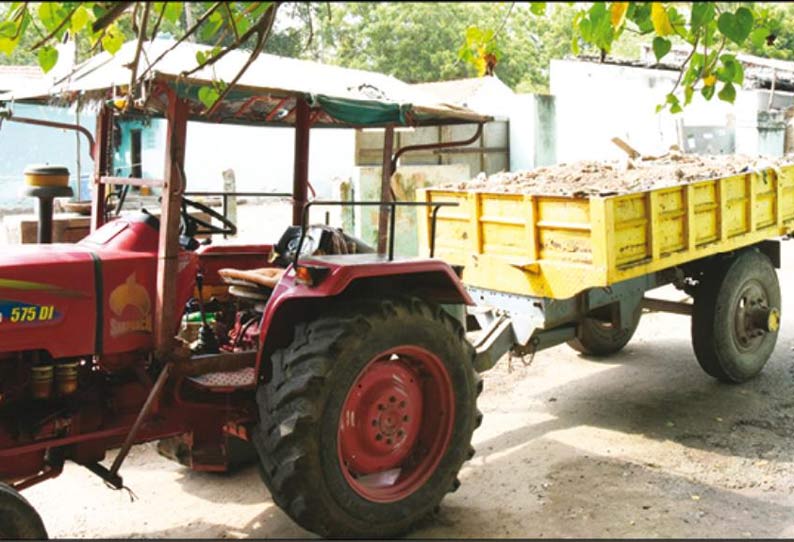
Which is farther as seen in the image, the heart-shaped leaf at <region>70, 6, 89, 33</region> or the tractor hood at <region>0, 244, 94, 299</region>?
the tractor hood at <region>0, 244, 94, 299</region>

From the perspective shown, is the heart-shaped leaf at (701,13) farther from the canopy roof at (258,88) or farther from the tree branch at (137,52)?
the tree branch at (137,52)

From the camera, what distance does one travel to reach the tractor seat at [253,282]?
4.41 meters

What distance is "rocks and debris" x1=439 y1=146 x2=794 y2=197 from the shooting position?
237 inches

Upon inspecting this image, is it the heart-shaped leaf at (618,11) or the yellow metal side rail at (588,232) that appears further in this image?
the yellow metal side rail at (588,232)

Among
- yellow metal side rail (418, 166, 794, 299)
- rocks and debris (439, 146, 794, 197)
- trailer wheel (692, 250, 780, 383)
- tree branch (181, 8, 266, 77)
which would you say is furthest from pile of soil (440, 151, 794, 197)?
tree branch (181, 8, 266, 77)

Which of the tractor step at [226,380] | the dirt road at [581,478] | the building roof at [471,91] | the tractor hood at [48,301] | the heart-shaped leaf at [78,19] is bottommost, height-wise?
the dirt road at [581,478]

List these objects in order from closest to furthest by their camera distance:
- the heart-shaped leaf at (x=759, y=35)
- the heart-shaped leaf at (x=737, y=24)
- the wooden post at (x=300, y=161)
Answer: the heart-shaped leaf at (x=737, y=24) < the heart-shaped leaf at (x=759, y=35) < the wooden post at (x=300, y=161)

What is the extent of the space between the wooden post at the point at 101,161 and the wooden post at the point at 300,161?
1.05 m

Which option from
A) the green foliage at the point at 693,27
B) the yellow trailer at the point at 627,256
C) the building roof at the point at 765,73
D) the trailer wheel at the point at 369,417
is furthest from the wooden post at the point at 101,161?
the building roof at the point at 765,73

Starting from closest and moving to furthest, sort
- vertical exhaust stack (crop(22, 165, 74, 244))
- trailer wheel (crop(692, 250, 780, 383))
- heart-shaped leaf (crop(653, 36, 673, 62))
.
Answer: heart-shaped leaf (crop(653, 36, 673, 62))
vertical exhaust stack (crop(22, 165, 74, 244))
trailer wheel (crop(692, 250, 780, 383))

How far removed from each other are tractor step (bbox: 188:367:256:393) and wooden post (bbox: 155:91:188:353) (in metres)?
0.28

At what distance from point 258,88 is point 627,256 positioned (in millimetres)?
2860

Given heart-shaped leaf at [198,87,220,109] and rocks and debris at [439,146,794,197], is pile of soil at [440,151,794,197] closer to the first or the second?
rocks and debris at [439,146,794,197]

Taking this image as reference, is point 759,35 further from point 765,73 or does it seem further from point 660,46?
point 765,73
